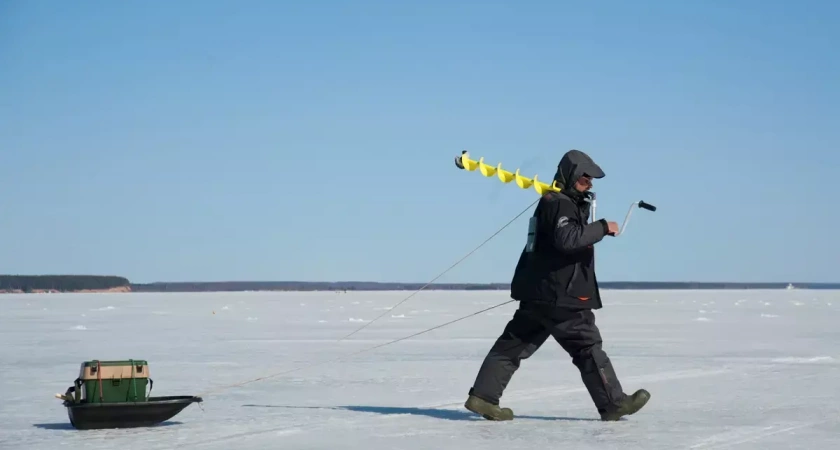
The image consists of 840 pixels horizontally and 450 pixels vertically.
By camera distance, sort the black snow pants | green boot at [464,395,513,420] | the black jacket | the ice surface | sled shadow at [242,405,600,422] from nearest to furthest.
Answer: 1. the ice surface
2. the black jacket
3. the black snow pants
4. green boot at [464,395,513,420]
5. sled shadow at [242,405,600,422]

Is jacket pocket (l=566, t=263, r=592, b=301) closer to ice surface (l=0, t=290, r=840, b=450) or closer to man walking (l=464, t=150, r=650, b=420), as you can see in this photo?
man walking (l=464, t=150, r=650, b=420)

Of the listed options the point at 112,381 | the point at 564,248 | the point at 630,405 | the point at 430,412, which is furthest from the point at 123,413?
the point at 630,405

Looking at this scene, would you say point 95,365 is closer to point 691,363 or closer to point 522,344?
point 522,344

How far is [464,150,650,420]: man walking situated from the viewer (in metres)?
6.59

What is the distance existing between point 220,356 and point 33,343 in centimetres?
410

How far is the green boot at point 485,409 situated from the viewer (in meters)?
6.77

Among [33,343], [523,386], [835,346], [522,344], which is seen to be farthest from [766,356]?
[33,343]

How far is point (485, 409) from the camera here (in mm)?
6793

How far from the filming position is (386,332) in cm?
1831

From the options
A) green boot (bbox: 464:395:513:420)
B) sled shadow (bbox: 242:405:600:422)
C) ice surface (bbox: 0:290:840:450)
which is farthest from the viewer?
sled shadow (bbox: 242:405:600:422)

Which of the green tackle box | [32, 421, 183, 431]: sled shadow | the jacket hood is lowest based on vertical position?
[32, 421, 183, 431]: sled shadow

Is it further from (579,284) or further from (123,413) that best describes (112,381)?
(579,284)

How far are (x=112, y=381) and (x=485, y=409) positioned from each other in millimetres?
2295

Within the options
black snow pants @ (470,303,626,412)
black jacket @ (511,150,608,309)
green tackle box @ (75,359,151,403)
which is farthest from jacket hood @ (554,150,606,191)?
green tackle box @ (75,359,151,403)
